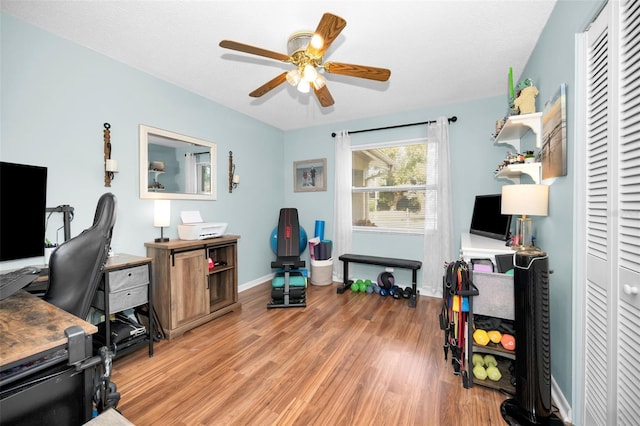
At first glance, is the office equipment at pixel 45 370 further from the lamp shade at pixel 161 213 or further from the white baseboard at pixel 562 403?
the white baseboard at pixel 562 403

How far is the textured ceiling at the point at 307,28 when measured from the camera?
1.77 metres

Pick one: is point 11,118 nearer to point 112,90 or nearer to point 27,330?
point 112,90

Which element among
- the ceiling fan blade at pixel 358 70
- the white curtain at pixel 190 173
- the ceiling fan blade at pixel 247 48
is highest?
the ceiling fan blade at pixel 247 48

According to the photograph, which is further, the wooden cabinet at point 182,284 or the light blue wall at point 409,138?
the light blue wall at point 409,138

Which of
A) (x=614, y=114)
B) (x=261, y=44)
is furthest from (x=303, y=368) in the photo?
(x=261, y=44)

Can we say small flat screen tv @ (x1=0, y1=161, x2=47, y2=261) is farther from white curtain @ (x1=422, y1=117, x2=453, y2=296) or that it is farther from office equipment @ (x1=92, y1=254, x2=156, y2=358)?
white curtain @ (x1=422, y1=117, x2=453, y2=296)

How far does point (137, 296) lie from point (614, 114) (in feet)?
10.3

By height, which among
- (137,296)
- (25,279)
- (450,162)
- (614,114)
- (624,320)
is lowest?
(137,296)

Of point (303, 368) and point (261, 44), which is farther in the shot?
point (261, 44)

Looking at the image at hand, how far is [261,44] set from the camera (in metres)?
2.17

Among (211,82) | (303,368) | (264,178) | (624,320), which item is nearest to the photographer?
(624,320)

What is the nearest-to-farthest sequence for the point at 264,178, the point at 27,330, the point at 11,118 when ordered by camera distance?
the point at 27,330 < the point at 11,118 < the point at 264,178

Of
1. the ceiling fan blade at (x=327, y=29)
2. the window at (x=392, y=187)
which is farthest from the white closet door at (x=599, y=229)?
the window at (x=392, y=187)

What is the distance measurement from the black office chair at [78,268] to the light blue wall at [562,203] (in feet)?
7.93
